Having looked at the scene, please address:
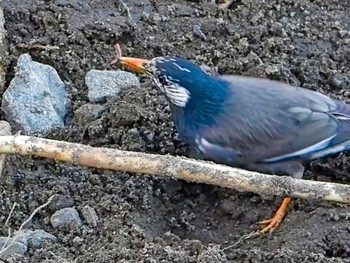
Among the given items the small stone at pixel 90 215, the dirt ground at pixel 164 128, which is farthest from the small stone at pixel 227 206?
the small stone at pixel 90 215

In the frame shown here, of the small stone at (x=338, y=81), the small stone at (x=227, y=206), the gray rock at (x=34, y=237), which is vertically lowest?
the small stone at (x=227, y=206)

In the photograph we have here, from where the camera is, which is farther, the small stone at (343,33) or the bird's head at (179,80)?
the small stone at (343,33)

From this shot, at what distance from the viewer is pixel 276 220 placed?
170 inches

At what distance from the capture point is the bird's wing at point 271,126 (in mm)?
4363

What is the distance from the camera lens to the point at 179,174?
371 cm

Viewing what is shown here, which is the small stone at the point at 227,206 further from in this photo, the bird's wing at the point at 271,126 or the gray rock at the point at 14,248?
the gray rock at the point at 14,248

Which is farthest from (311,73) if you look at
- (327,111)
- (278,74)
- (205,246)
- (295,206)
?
(205,246)

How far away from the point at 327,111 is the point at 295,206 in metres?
0.49

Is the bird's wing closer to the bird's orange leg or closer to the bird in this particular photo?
the bird

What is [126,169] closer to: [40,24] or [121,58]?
[121,58]

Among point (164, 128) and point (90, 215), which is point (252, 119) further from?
point (90, 215)

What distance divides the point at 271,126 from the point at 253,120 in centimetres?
9

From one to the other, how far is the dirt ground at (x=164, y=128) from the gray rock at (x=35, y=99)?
70mm

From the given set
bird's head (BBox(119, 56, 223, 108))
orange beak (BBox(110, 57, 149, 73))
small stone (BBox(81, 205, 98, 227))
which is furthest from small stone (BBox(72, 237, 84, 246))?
orange beak (BBox(110, 57, 149, 73))
